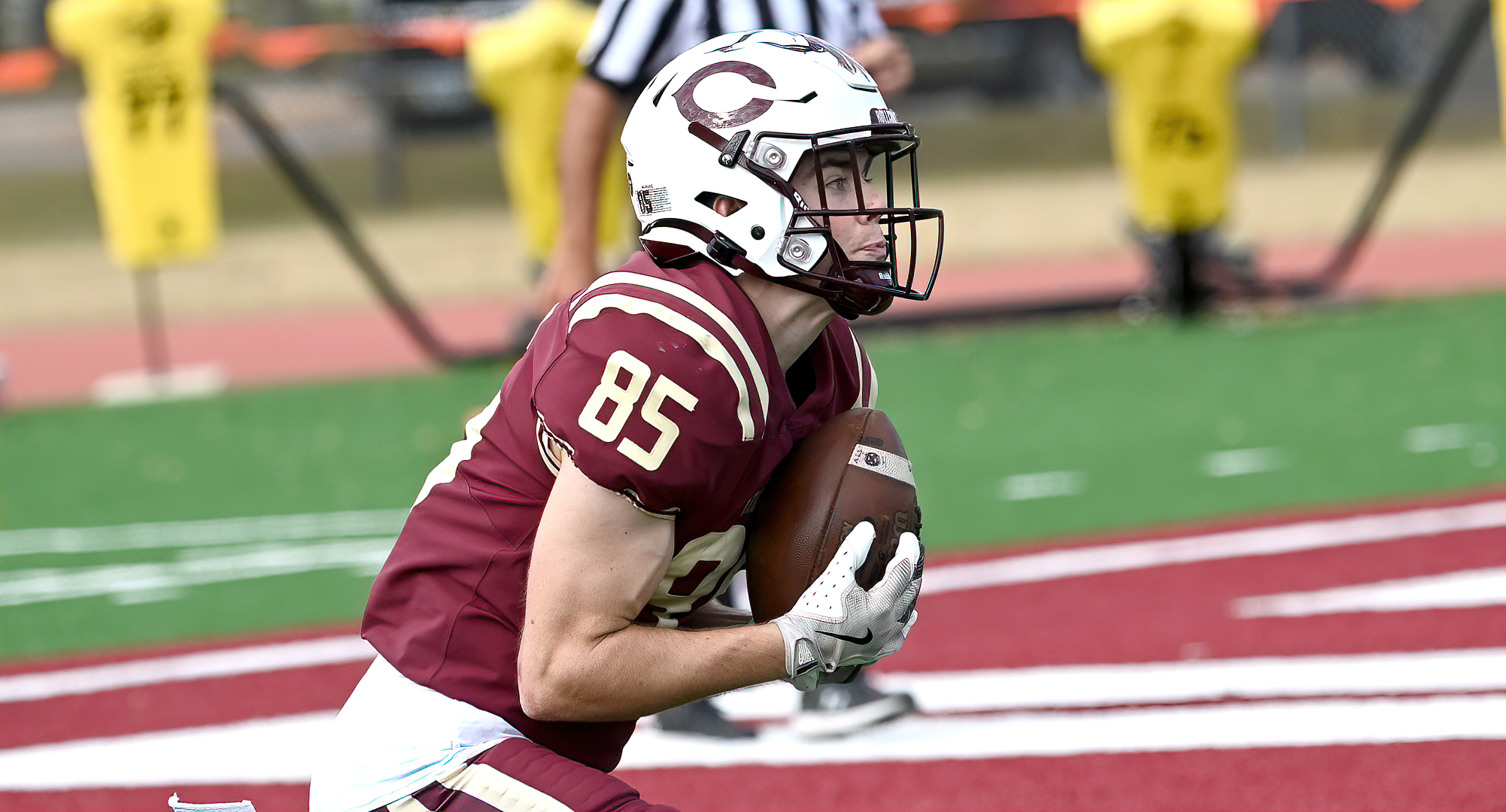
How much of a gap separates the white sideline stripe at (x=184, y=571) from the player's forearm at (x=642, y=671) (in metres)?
3.82

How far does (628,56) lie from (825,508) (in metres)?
2.18

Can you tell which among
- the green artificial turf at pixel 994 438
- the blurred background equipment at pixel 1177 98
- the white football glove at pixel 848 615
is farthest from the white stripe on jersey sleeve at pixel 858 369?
the blurred background equipment at pixel 1177 98

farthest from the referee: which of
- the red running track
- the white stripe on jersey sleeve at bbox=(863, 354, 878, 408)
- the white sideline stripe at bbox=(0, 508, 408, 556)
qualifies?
the red running track

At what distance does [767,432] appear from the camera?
104 inches

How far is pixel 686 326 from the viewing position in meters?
2.47

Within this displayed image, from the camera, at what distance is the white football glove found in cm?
255

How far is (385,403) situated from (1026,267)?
24.5 ft

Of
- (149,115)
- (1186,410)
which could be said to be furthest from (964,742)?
(149,115)

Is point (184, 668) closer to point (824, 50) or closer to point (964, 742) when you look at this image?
point (964, 742)

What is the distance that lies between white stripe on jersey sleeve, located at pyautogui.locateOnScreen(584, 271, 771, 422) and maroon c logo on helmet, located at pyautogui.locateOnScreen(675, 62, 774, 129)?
0.85ft

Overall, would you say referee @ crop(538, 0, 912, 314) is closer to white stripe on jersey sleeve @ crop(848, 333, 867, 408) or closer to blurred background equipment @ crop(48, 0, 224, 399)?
white stripe on jersey sleeve @ crop(848, 333, 867, 408)

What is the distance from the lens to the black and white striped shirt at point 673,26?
4539mm

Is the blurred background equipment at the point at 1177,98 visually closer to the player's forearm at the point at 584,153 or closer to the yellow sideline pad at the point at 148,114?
the yellow sideline pad at the point at 148,114

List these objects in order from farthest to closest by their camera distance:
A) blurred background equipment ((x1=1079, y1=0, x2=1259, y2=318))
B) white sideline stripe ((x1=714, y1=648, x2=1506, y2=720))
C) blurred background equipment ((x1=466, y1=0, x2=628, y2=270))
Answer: blurred background equipment ((x1=466, y1=0, x2=628, y2=270)) < blurred background equipment ((x1=1079, y1=0, x2=1259, y2=318)) < white sideline stripe ((x1=714, y1=648, x2=1506, y2=720))
